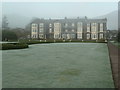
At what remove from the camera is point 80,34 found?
57375 millimetres

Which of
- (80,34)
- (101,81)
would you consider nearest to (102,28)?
(80,34)

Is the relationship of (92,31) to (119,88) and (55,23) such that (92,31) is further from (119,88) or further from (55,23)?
(119,88)

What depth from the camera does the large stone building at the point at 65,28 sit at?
56.3m

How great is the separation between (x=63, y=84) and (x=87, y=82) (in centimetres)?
52

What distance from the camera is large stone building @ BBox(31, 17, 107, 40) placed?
56.3 metres

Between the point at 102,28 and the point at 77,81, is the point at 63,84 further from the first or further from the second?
the point at 102,28

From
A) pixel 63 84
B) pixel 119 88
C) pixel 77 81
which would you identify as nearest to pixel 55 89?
pixel 63 84

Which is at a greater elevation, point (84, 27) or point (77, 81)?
point (84, 27)

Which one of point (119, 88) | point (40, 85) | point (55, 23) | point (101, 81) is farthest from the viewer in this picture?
point (55, 23)

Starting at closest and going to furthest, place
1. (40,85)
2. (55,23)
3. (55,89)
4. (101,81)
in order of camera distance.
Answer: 1. (55,89)
2. (40,85)
3. (101,81)
4. (55,23)

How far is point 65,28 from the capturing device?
57.9m

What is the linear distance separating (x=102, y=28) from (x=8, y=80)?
52.4m

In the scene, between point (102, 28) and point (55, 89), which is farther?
point (102, 28)

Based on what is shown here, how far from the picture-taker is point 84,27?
2271 inches
